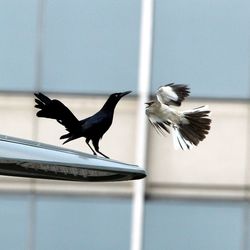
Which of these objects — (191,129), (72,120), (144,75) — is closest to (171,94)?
(191,129)

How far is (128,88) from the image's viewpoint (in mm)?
7773

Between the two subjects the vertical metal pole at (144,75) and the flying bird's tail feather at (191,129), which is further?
the vertical metal pole at (144,75)

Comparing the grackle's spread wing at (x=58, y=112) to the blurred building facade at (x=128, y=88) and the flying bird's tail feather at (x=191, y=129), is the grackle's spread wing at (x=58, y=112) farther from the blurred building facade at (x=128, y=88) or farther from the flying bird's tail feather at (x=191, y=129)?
the blurred building facade at (x=128, y=88)

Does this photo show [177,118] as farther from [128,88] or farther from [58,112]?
[128,88]

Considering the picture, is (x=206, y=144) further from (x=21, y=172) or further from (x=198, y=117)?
(x=21, y=172)

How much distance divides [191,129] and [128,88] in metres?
4.66

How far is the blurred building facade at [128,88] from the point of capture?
7.72m

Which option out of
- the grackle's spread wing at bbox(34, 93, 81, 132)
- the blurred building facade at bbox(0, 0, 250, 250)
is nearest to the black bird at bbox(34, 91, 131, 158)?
the grackle's spread wing at bbox(34, 93, 81, 132)

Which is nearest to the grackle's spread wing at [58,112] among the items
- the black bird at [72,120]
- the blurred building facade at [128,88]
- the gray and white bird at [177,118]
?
the black bird at [72,120]

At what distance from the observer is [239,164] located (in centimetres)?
785

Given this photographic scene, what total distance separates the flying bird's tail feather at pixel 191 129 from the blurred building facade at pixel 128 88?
4.45 m

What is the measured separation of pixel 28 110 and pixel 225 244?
2.70 m

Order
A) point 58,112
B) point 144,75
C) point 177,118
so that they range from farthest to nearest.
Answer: point 144,75 → point 177,118 → point 58,112

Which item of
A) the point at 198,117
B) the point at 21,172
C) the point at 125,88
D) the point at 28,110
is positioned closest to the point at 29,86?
the point at 28,110
